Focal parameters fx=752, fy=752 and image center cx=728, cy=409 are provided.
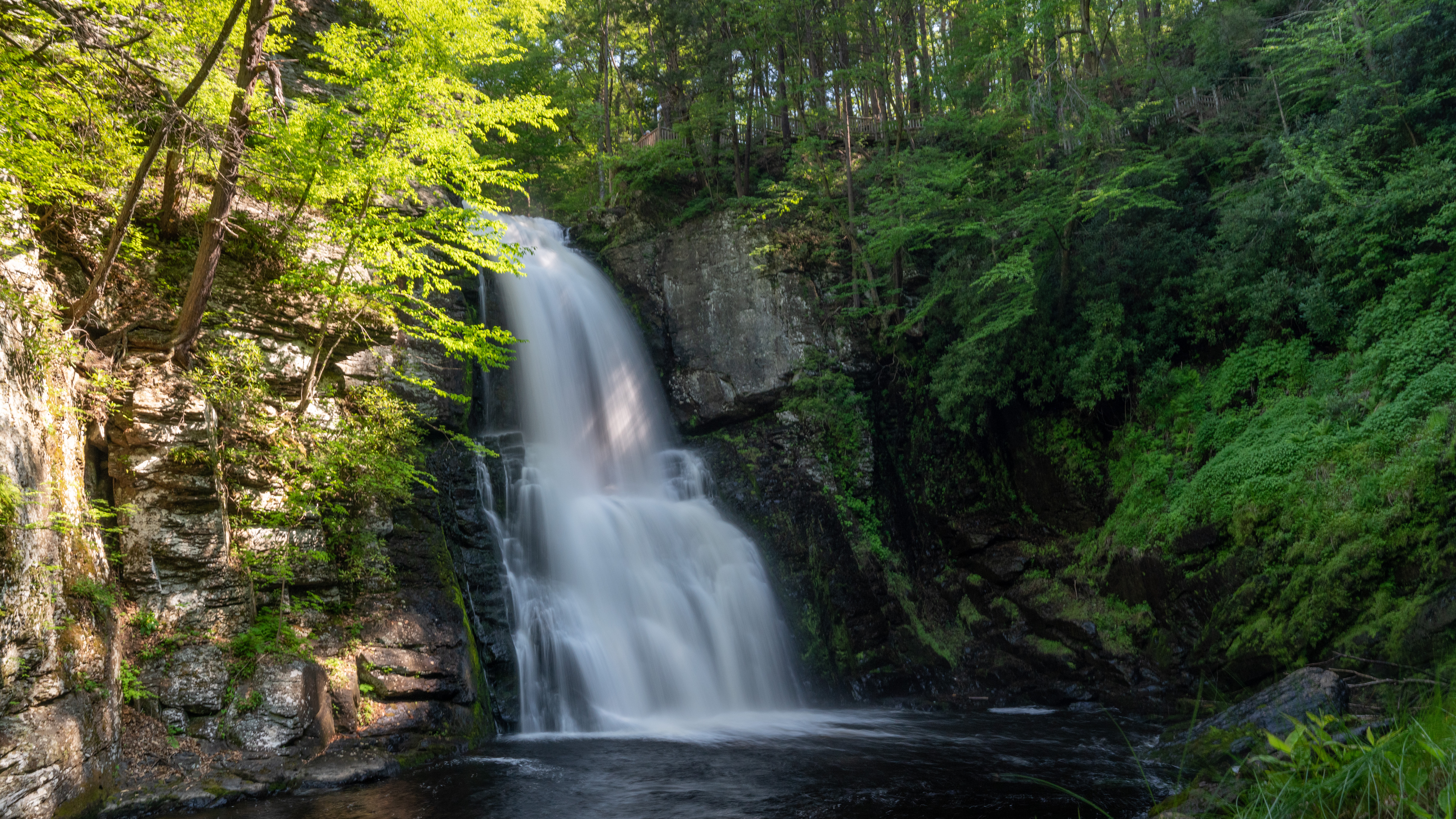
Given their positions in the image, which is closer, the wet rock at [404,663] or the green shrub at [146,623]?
the green shrub at [146,623]

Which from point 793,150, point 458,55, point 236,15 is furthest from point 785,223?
point 236,15

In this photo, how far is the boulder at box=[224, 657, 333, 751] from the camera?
269 inches

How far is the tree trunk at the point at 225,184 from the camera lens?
7109 mm

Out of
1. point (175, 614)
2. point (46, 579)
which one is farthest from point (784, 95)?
point (46, 579)

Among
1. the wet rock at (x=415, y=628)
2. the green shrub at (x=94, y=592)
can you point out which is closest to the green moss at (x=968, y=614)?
the wet rock at (x=415, y=628)

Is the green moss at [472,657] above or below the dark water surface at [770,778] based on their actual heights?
above

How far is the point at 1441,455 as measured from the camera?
7832 millimetres

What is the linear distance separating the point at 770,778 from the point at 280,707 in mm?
4655

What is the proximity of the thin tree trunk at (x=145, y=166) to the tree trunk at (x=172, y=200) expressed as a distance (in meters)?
0.57

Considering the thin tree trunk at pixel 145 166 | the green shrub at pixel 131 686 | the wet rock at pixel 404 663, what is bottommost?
the wet rock at pixel 404 663

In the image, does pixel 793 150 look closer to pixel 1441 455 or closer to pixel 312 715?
pixel 1441 455

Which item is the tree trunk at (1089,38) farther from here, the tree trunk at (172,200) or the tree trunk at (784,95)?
the tree trunk at (172,200)

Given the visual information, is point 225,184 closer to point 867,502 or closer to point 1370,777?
point 1370,777

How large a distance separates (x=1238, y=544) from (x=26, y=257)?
1369 cm
